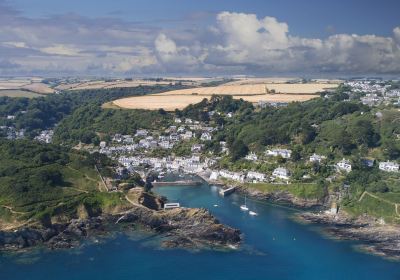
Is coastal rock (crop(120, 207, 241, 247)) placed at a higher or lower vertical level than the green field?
lower

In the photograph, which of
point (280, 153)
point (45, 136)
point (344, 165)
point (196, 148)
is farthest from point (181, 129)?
point (344, 165)

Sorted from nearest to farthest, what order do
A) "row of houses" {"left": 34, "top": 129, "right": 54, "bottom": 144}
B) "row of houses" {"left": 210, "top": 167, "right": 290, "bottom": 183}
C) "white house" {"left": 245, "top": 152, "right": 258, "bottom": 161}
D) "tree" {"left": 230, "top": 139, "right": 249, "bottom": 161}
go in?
1. "row of houses" {"left": 210, "top": 167, "right": 290, "bottom": 183}
2. "white house" {"left": 245, "top": 152, "right": 258, "bottom": 161}
3. "tree" {"left": 230, "top": 139, "right": 249, "bottom": 161}
4. "row of houses" {"left": 34, "top": 129, "right": 54, "bottom": 144}

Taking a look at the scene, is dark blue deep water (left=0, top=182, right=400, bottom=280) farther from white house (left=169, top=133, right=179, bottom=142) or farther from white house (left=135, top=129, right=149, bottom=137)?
white house (left=135, top=129, right=149, bottom=137)

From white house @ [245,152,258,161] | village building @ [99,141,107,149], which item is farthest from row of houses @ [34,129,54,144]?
white house @ [245,152,258,161]

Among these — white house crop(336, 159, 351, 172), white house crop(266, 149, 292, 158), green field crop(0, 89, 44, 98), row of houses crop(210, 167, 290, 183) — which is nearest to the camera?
white house crop(336, 159, 351, 172)

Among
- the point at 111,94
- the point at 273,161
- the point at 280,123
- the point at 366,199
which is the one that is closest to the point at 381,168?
the point at 366,199

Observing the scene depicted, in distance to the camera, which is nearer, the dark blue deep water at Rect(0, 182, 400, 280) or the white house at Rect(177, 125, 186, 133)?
the dark blue deep water at Rect(0, 182, 400, 280)

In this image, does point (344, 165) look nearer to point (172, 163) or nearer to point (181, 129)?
point (172, 163)

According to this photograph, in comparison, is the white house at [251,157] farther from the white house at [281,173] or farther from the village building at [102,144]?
the village building at [102,144]
